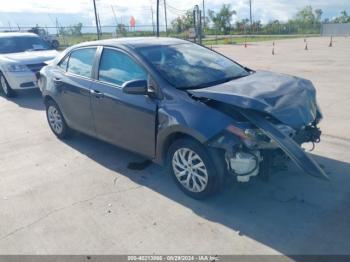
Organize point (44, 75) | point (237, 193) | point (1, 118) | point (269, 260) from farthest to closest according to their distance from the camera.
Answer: point (1, 118)
point (44, 75)
point (237, 193)
point (269, 260)

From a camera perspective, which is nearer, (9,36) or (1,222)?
(1,222)

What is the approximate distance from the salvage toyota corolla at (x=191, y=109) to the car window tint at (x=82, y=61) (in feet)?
0.06

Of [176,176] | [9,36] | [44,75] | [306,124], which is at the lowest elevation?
[176,176]

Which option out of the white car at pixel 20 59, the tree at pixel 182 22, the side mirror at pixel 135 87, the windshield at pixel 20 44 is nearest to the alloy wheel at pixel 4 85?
the white car at pixel 20 59

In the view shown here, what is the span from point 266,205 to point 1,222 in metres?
2.80

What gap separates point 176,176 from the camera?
3.77 meters

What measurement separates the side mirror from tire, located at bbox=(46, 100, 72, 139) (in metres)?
2.24

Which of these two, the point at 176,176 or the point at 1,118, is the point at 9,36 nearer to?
the point at 1,118

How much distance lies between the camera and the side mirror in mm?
3641

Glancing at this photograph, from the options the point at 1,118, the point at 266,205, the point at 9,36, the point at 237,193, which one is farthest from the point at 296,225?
the point at 9,36

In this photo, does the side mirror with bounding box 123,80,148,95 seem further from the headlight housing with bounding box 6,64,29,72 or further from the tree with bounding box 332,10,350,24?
the tree with bounding box 332,10,350,24

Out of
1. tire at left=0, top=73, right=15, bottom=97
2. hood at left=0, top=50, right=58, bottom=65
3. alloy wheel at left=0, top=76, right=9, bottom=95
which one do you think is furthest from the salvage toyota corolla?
alloy wheel at left=0, top=76, right=9, bottom=95

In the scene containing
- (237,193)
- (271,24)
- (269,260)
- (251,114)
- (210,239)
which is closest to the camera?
(269,260)

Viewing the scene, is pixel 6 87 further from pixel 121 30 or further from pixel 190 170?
pixel 121 30
